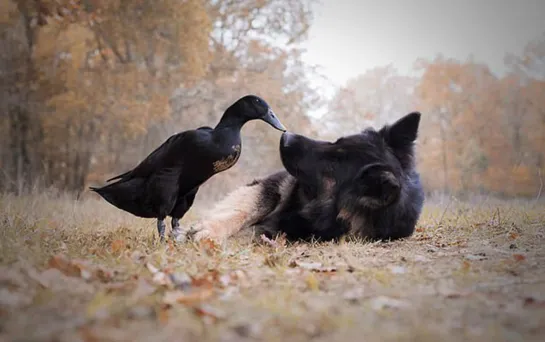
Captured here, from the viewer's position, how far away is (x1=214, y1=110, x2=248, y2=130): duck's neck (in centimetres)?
391

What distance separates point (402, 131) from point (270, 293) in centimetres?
275

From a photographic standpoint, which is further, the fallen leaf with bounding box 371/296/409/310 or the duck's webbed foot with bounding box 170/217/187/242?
the duck's webbed foot with bounding box 170/217/187/242

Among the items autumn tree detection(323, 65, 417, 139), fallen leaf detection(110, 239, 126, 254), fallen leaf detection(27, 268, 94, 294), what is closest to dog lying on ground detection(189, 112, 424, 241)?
fallen leaf detection(110, 239, 126, 254)

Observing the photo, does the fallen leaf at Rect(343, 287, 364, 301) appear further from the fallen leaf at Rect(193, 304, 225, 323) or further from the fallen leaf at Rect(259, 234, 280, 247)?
the fallen leaf at Rect(259, 234, 280, 247)

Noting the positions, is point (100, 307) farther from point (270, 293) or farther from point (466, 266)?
point (466, 266)

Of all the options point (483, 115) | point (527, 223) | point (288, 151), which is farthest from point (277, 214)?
point (483, 115)

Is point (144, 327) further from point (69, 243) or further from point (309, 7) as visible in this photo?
point (309, 7)

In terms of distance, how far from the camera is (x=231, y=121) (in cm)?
393

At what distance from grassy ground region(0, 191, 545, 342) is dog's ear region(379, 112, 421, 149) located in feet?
3.50

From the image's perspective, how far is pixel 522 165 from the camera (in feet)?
44.4

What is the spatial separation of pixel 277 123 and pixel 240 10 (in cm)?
1010

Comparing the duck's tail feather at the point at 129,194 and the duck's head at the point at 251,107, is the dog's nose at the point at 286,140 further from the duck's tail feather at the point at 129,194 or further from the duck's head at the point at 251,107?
the duck's tail feather at the point at 129,194

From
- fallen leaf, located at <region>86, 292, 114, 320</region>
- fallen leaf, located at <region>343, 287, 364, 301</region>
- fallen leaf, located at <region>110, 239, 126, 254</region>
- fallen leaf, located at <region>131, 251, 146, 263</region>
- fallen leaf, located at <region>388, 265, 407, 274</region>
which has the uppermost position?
fallen leaf, located at <region>86, 292, 114, 320</region>

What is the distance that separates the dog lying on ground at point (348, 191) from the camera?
4020mm
